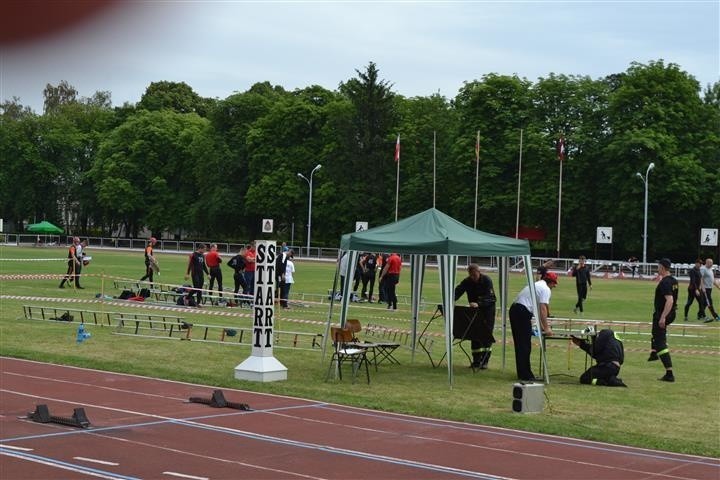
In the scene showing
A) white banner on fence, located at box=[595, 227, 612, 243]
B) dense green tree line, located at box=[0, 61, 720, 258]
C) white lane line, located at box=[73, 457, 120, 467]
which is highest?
dense green tree line, located at box=[0, 61, 720, 258]

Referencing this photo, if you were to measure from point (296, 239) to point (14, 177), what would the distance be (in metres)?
25.5

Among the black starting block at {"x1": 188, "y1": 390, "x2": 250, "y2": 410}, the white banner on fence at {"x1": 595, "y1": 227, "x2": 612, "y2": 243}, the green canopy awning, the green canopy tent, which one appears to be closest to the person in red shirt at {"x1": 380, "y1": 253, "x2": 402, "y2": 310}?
the green canopy tent

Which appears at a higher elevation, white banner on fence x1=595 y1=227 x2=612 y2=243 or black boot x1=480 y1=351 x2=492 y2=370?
white banner on fence x1=595 y1=227 x2=612 y2=243

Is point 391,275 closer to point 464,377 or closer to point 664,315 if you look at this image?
point 464,377

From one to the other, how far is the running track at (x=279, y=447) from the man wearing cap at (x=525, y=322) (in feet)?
12.6

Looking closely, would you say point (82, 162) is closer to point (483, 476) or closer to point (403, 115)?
point (403, 115)

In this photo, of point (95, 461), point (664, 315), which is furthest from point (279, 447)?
point (664, 315)

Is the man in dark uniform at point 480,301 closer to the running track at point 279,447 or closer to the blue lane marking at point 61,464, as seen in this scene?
the running track at point 279,447

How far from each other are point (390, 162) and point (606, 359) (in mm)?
69912

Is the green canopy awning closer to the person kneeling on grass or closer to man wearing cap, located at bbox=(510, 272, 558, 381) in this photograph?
man wearing cap, located at bbox=(510, 272, 558, 381)

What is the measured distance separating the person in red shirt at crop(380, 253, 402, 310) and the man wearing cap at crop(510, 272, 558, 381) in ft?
47.5

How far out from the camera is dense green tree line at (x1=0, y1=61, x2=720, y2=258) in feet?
234

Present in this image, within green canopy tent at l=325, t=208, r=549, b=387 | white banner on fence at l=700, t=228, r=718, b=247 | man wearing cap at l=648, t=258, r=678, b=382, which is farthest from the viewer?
white banner on fence at l=700, t=228, r=718, b=247

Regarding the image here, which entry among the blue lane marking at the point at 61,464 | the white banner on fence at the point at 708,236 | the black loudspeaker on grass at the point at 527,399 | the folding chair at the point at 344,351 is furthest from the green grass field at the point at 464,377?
the white banner on fence at the point at 708,236
